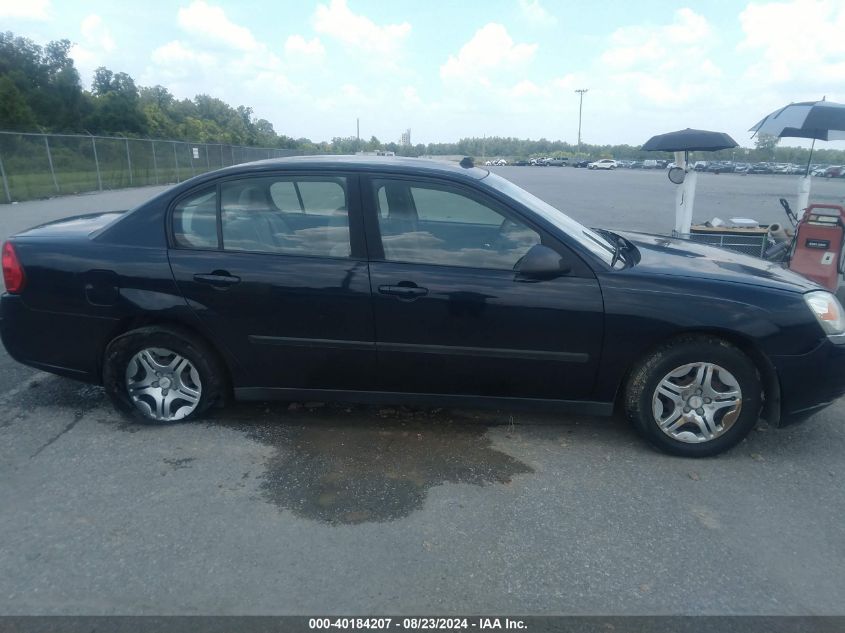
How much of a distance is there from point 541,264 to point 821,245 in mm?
5388

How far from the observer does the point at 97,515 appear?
3092 mm

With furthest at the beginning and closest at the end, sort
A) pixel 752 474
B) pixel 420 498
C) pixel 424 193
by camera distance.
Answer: pixel 424 193
pixel 752 474
pixel 420 498

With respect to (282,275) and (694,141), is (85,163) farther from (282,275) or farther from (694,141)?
(282,275)

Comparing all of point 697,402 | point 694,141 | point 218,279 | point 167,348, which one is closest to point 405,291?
point 218,279

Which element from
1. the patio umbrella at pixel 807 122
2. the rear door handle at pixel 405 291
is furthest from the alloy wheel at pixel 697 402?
the patio umbrella at pixel 807 122

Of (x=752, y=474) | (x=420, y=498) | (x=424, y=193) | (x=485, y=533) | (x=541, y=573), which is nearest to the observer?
(x=541, y=573)

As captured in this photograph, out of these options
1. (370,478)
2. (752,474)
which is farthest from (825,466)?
(370,478)

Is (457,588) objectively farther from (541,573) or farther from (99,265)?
(99,265)

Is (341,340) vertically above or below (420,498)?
above

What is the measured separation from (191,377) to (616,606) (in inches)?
108

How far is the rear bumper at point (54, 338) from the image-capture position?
396 centimetres

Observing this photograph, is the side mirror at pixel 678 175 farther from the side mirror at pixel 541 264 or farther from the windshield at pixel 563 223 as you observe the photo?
the side mirror at pixel 541 264

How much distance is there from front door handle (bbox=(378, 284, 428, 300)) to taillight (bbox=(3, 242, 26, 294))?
7.33ft

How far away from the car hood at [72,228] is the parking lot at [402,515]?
112 centimetres
